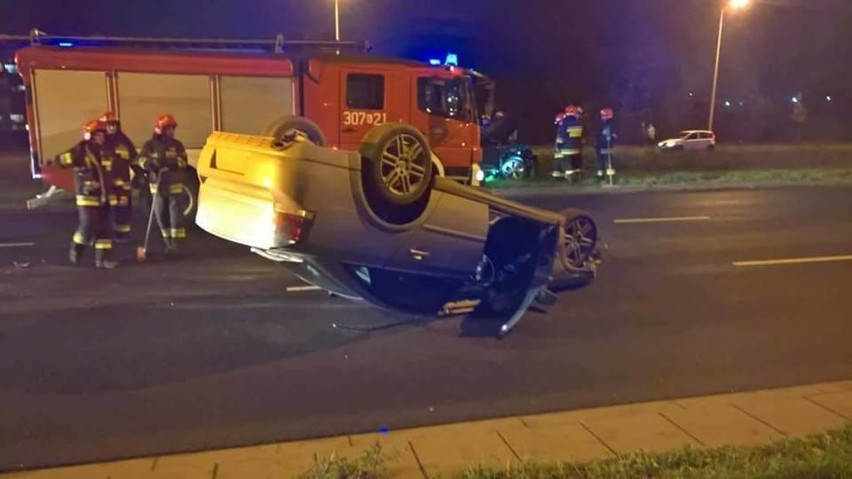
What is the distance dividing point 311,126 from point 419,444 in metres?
4.60

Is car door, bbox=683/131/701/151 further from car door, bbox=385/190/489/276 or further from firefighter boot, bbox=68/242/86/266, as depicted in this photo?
car door, bbox=385/190/489/276

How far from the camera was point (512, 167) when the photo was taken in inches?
845

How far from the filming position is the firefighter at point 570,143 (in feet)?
63.4

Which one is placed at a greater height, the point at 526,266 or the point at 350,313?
the point at 526,266

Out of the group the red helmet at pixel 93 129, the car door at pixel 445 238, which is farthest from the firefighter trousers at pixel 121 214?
the car door at pixel 445 238

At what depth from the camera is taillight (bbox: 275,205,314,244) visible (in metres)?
5.96

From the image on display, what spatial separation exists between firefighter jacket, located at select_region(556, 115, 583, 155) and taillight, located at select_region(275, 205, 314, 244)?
46.1 ft

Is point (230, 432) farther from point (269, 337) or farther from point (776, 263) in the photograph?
point (776, 263)

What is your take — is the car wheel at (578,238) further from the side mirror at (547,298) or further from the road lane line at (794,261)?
the road lane line at (794,261)

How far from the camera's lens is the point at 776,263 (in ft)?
34.1

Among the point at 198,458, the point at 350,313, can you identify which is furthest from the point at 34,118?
the point at 198,458

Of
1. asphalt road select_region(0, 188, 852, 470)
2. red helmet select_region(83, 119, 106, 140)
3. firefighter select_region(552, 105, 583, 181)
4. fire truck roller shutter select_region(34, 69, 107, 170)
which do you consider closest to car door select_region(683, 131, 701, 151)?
firefighter select_region(552, 105, 583, 181)

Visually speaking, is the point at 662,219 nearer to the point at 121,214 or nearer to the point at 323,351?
the point at 121,214

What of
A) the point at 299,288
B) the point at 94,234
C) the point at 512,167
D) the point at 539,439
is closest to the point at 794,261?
the point at 299,288
